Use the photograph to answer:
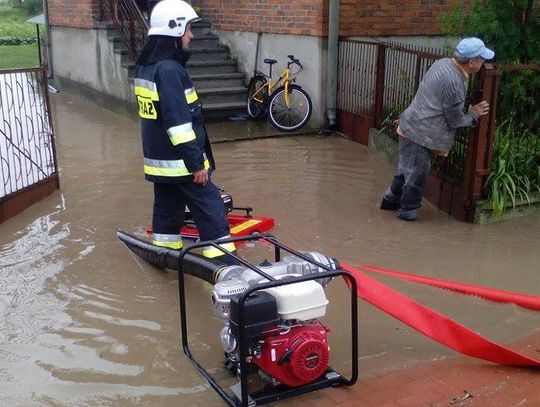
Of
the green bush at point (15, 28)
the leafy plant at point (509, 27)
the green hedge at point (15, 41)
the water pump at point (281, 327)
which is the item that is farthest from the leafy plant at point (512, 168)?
the green bush at point (15, 28)

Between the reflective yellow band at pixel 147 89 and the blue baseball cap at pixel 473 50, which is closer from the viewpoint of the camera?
the reflective yellow band at pixel 147 89

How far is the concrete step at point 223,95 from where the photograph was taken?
11413mm

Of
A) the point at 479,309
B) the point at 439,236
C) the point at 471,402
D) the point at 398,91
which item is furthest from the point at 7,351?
the point at 398,91

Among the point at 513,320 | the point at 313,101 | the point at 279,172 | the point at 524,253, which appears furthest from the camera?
the point at 313,101

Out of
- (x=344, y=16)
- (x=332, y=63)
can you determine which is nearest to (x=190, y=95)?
(x=332, y=63)

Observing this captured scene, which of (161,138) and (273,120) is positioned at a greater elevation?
(161,138)

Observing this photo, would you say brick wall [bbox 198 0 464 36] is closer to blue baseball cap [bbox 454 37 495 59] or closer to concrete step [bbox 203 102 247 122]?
concrete step [bbox 203 102 247 122]

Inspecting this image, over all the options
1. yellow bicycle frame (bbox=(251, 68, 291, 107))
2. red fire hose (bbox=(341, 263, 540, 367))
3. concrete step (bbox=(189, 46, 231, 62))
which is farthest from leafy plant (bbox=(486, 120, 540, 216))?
concrete step (bbox=(189, 46, 231, 62))

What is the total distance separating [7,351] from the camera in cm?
411

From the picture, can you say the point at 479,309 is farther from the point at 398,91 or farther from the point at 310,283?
the point at 398,91

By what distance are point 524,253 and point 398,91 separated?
3522 millimetres

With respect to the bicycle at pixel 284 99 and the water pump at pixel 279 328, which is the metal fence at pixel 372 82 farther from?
the water pump at pixel 279 328

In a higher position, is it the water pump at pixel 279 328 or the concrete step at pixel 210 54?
the concrete step at pixel 210 54

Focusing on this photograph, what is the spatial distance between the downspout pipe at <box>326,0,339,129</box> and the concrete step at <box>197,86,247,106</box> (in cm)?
207
